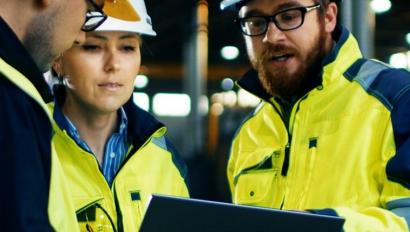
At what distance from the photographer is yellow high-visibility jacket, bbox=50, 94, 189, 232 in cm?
247

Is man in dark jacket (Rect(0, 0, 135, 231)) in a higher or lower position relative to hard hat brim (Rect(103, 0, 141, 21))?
lower

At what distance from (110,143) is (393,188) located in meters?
1.07

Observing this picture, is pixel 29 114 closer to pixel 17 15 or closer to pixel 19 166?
pixel 19 166

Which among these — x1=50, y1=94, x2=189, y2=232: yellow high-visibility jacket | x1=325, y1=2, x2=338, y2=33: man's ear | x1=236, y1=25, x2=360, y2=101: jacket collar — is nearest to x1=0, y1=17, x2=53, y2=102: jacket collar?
x1=50, y1=94, x2=189, y2=232: yellow high-visibility jacket

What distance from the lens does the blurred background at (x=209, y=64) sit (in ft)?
16.0

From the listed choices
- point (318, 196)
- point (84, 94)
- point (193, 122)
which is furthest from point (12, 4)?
point (193, 122)

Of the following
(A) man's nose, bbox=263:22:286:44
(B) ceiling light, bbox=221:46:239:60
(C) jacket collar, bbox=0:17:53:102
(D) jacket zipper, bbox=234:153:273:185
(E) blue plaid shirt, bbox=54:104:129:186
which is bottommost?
(D) jacket zipper, bbox=234:153:273:185

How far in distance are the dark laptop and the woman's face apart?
91 centimetres

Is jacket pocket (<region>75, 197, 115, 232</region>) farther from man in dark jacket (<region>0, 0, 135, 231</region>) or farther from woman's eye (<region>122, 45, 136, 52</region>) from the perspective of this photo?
man in dark jacket (<region>0, 0, 135, 231</region>)

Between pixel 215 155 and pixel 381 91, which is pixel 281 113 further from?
pixel 215 155

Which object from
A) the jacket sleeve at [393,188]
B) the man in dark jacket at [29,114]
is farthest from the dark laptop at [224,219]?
the jacket sleeve at [393,188]

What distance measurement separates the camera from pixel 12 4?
5.14ft

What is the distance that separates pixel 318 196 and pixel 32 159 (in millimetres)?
1281

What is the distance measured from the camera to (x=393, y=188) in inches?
88.4
